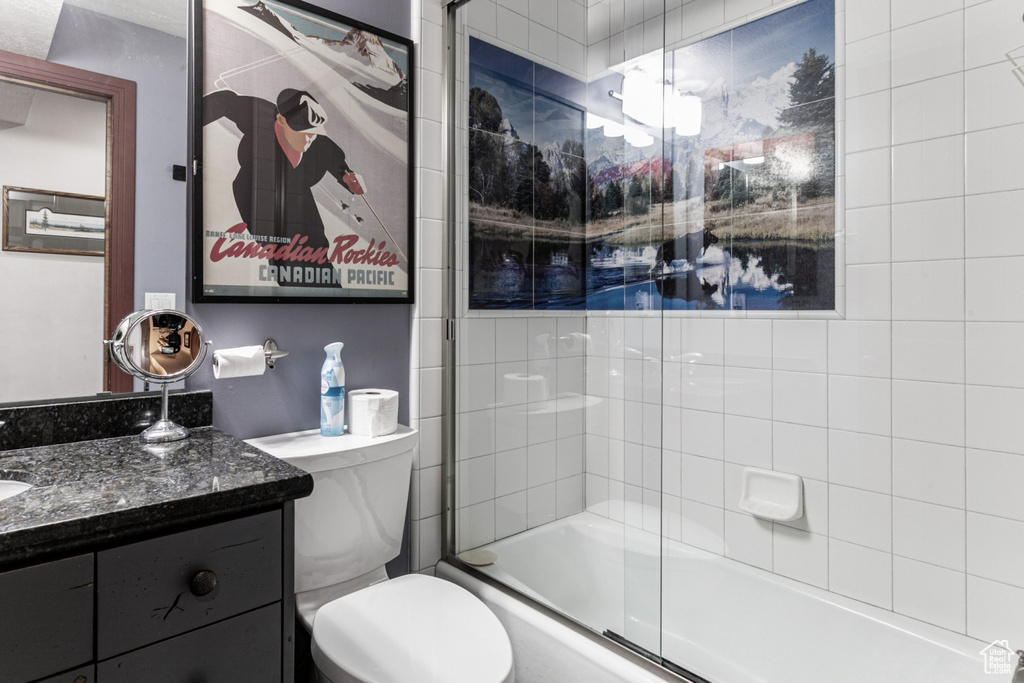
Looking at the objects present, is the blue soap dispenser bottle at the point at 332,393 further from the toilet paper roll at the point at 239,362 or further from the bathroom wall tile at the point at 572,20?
the bathroom wall tile at the point at 572,20

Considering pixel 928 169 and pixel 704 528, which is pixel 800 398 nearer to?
pixel 704 528

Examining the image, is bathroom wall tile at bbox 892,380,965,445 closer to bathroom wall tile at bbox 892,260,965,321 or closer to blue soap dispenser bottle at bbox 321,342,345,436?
bathroom wall tile at bbox 892,260,965,321

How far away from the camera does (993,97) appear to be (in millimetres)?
1290

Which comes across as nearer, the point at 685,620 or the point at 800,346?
the point at 685,620

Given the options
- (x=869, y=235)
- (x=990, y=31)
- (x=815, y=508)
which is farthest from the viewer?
(x=815, y=508)

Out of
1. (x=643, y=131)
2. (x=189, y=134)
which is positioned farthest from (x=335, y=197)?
(x=643, y=131)

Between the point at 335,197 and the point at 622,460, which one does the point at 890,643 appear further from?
the point at 335,197

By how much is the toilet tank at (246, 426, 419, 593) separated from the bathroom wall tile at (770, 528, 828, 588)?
3.81 feet

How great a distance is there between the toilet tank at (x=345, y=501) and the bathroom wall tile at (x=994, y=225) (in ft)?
4.99

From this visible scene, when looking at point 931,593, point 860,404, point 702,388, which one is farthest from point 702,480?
point 931,593

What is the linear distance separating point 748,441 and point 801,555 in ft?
1.19

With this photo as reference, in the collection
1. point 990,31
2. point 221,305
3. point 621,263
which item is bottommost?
point 221,305

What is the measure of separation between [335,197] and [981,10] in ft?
5.51

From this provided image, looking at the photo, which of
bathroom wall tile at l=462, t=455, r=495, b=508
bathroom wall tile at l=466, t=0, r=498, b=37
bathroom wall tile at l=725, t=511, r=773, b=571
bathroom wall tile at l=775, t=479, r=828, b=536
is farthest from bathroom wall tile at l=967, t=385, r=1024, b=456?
bathroom wall tile at l=466, t=0, r=498, b=37
